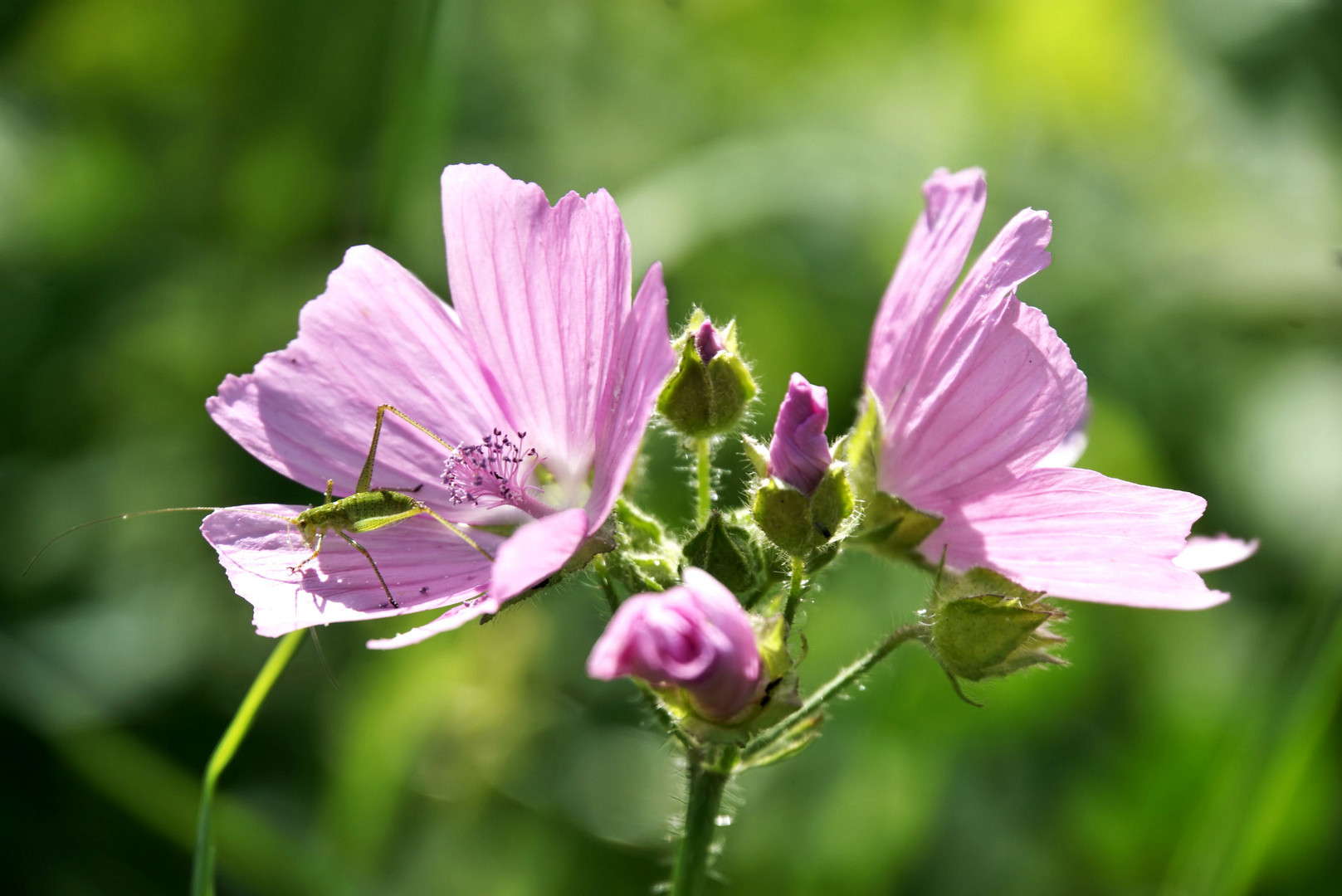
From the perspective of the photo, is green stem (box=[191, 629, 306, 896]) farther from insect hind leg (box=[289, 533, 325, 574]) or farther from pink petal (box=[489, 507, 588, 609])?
pink petal (box=[489, 507, 588, 609])

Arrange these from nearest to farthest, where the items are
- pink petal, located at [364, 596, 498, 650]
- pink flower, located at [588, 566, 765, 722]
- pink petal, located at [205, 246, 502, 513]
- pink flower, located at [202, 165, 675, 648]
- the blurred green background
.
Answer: pink flower, located at [588, 566, 765, 722]
pink petal, located at [364, 596, 498, 650]
pink flower, located at [202, 165, 675, 648]
pink petal, located at [205, 246, 502, 513]
the blurred green background

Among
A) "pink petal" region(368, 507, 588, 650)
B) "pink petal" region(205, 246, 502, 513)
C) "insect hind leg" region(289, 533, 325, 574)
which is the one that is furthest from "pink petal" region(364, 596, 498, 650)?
"pink petal" region(205, 246, 502, 513)

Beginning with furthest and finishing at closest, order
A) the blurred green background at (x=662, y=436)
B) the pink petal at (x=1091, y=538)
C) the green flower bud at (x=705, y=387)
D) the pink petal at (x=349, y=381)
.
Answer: the blurred green background at (x=662, y=436)
the pink petal at (x=349, y=381)
the green flower bud at (x=705, y=387)
the pink petal at (x=1091, y=538)

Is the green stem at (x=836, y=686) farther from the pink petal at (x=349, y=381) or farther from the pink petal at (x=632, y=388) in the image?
the pink petal at (x=349, y=381)

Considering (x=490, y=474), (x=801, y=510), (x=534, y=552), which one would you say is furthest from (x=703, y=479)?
(x=534, y=552)

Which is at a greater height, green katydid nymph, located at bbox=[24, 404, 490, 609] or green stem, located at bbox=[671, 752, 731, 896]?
green katydid nymph, located at bbox=[24, 404, 490, 609]

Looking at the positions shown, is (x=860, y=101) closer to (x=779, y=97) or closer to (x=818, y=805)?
(x=779, y=97)

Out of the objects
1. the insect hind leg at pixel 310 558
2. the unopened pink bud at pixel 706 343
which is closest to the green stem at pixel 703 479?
the unopened pink bud at pixel 706 343
